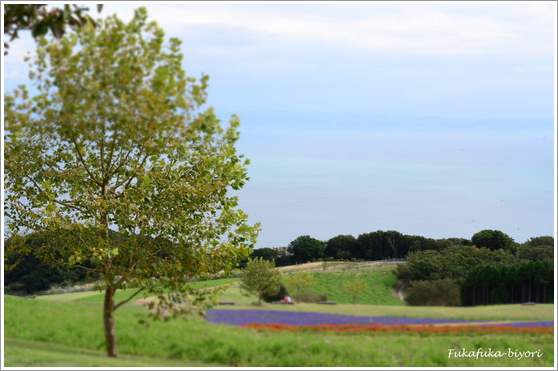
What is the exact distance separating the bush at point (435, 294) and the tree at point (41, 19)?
A: 574cm

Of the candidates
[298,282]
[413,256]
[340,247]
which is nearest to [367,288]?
[413,256]

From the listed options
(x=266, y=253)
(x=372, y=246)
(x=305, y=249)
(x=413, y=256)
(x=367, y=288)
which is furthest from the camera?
(x=305, y=249)

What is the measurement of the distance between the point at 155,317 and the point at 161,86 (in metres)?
3.17

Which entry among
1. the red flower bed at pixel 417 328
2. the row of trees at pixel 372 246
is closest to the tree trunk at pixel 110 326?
the red flower bed at pixel 417 328

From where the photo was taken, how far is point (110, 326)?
9.12 meters

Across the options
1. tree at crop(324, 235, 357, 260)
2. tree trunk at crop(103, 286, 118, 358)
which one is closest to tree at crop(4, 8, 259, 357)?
tree trunk at crop(103, 286, 118, 358)

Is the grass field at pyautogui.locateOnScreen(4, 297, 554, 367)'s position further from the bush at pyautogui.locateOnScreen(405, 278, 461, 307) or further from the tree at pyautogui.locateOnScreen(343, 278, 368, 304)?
the tree at pyautogui.locateOnScreen(343, 278, 368, 304)

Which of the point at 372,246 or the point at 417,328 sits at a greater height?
the point at 372,246

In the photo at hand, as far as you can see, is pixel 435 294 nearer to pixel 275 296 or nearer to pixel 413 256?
pixel 413 256

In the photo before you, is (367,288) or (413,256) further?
(413,256)

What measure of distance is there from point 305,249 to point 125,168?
3669 millimetres

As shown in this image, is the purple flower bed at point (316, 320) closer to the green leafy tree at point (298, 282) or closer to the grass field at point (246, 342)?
the grass field at point (246, 342)

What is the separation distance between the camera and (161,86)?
8586 millimetres

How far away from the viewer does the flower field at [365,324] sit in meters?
8.79
